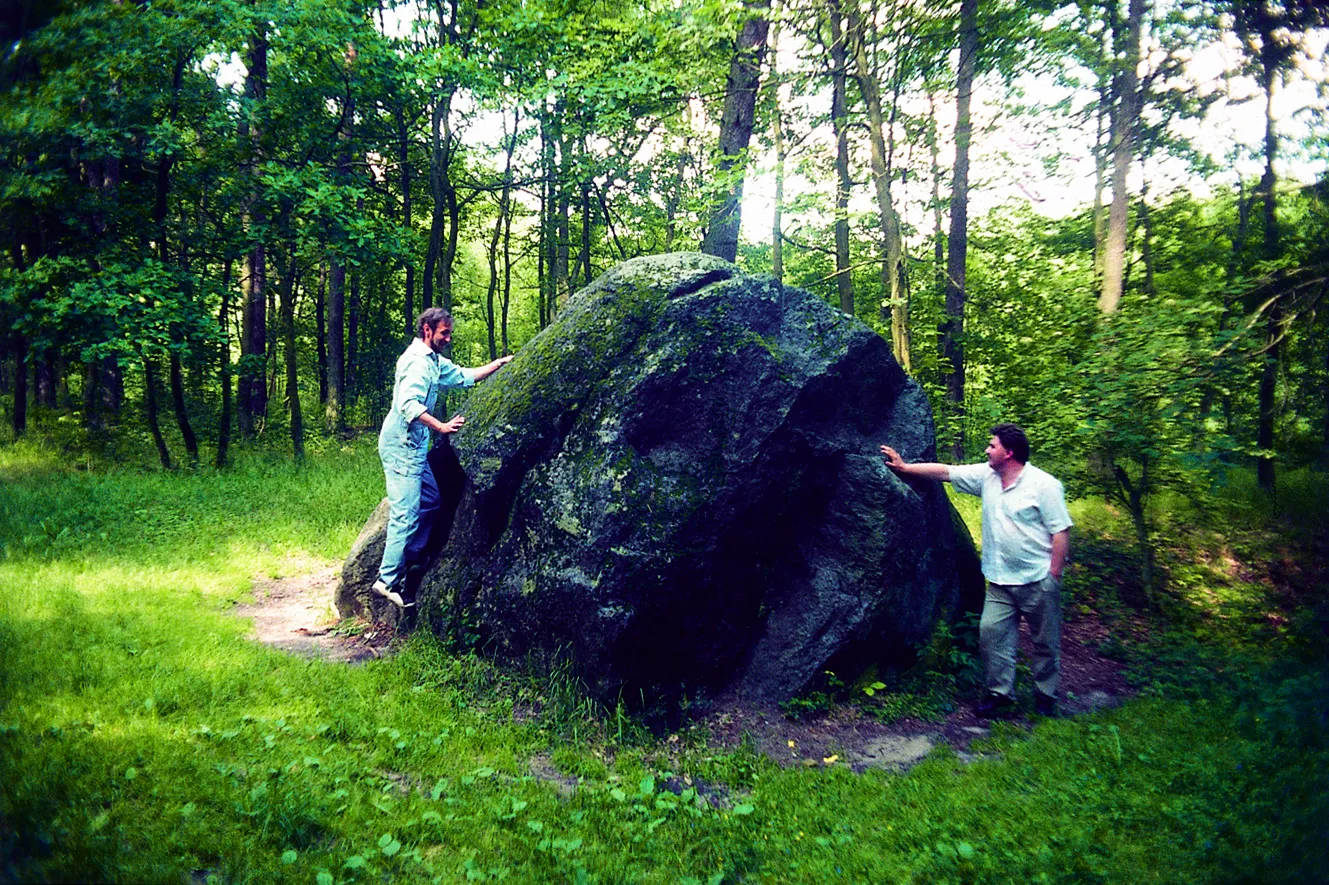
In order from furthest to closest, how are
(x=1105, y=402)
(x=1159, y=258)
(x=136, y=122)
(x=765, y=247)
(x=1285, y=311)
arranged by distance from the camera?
1. (x=765, y=247)
2. (x=1105, y=402)
3. (x=1159, y=258)
4. (x=136, y=122)
5. (x=1285, y=311)

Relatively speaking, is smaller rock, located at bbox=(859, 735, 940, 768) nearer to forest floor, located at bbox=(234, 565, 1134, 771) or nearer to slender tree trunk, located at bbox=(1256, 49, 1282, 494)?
forest floor, located at bbox=(234, 565, 1134, 771)

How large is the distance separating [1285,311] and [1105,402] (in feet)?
14.9

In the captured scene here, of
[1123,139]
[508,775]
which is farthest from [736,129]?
[508,775]

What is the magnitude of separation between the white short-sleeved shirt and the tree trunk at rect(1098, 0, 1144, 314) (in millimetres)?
1842

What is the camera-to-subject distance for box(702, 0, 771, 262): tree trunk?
9508 mm

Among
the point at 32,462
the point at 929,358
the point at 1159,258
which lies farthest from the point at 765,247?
the point at 32,462

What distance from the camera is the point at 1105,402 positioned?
5730 millimetres

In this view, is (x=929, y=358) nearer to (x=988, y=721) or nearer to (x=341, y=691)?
(x=988, y=721)

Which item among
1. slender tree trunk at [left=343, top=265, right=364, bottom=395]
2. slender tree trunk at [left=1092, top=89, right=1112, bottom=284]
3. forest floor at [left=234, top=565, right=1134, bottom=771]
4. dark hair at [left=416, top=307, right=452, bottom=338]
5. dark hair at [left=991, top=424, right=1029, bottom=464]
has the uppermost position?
slender tree trunk at [left=343, top=265, right=364, bottom=395]

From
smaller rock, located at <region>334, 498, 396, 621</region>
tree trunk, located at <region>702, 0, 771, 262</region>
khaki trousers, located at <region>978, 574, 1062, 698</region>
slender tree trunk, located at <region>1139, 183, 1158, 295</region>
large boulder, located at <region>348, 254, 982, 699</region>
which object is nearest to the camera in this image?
slender tree trunk, located at <region>1139, 183, 1158, 295</region>

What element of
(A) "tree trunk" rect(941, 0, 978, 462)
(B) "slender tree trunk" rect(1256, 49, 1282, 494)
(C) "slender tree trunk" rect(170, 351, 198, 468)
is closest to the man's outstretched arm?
(B) "slender tree trunk" rect(1256, 49, 1282, 494)

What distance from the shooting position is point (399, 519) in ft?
18.7

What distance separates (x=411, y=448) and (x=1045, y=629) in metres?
5.48

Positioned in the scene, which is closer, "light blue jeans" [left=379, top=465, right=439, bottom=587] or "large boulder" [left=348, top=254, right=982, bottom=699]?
"large boulder" [left=348, top=254, right=982, bottom=699]
